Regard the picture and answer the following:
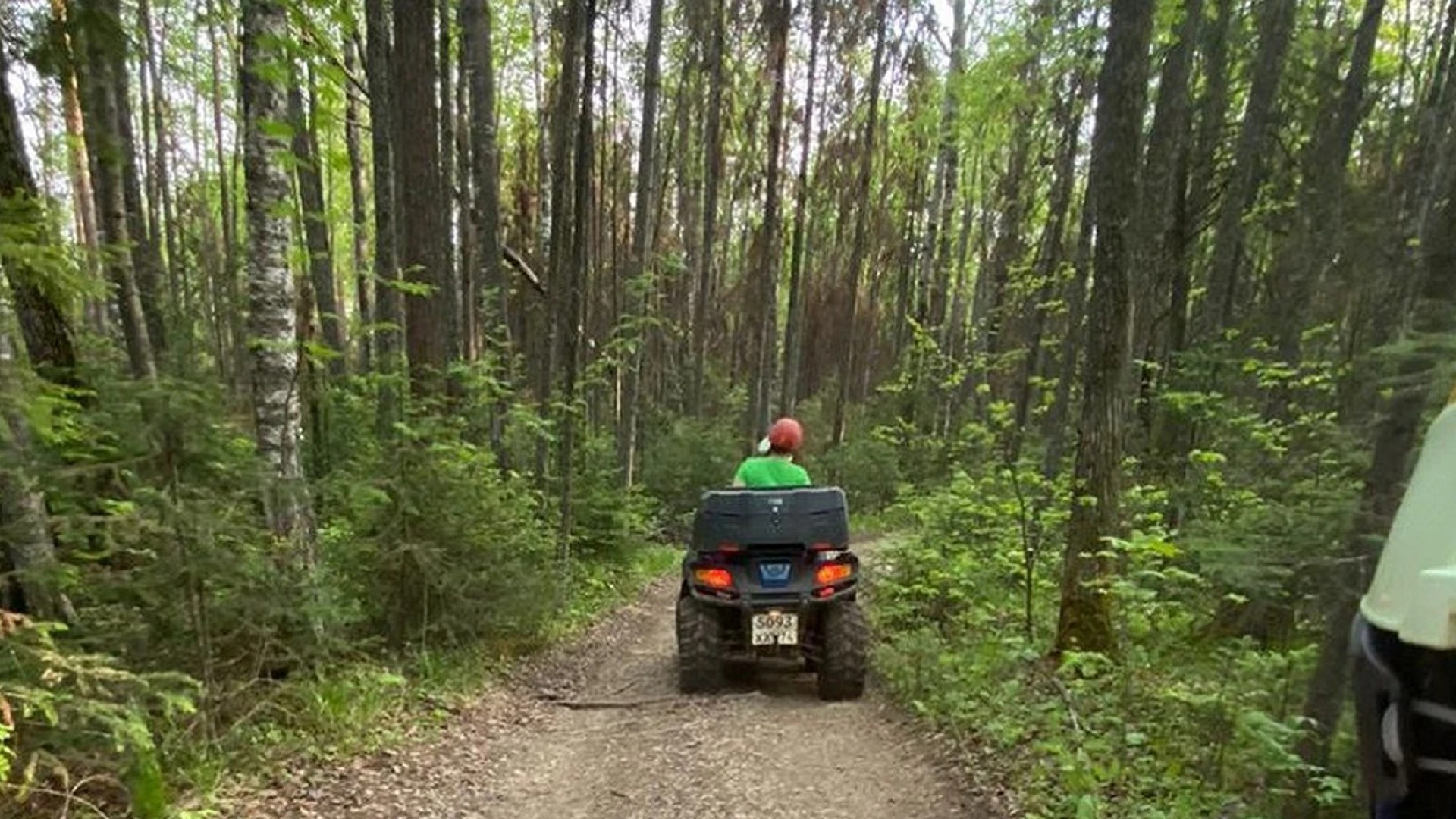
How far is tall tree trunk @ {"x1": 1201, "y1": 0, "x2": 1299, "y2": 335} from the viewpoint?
10.4 metres

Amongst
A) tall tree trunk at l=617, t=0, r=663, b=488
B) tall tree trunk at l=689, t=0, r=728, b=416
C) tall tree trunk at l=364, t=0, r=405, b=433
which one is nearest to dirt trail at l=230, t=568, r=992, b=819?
tall tree trunk at l=364, t=0, r=405, b=433

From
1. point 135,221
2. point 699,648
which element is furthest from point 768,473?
point 135,221

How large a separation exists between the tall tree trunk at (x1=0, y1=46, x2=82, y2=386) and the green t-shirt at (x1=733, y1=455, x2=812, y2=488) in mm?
4323

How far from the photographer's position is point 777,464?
6832 mm

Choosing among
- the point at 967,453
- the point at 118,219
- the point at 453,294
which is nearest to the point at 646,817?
the point at 118,219

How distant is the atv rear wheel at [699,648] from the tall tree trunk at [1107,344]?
7.98 feet

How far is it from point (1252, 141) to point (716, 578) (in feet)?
29.7

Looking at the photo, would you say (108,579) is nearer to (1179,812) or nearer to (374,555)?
(374,555)

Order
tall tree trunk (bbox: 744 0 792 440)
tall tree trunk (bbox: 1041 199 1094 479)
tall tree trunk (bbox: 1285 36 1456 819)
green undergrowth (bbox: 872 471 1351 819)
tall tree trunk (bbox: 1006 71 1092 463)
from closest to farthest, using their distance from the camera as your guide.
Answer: tall tree trunk (bbox: 1285 36 1456 819) → green undergrowth (bbox: 872 471 1351 819) → tall tree trunk (bbox: 1041 199 1094 479) → tall tree trunk (bbox: 1006 71 1092 463) → tall tree trunk (bbox: 744 0 792 440)

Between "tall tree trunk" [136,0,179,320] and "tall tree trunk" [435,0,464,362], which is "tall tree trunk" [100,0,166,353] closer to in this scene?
"tall tree trunk" [435,0,464,362]

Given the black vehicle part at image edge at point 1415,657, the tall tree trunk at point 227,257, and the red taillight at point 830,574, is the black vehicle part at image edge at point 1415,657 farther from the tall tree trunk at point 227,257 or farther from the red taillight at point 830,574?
the tall tree trunk at point 227,257

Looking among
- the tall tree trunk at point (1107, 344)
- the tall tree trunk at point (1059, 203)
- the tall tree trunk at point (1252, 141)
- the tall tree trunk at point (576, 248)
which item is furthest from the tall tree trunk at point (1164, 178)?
the tall tree trunk at point (576, 248)

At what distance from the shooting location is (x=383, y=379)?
22.0 feet

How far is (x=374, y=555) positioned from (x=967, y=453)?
1077cm
